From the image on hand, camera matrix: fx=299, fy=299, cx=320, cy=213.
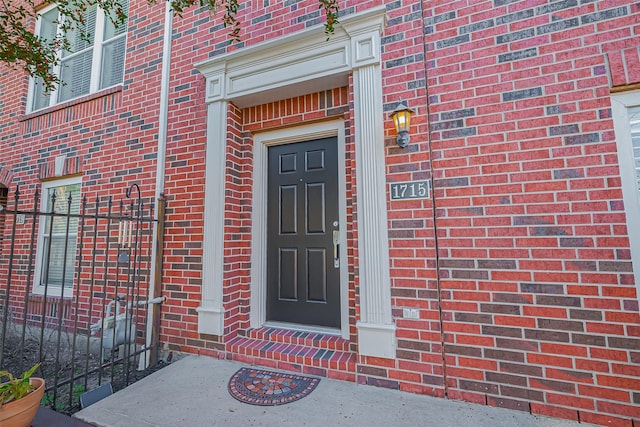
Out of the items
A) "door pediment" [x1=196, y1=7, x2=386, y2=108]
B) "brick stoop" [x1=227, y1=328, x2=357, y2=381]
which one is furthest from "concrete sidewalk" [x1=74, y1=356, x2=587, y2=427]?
"door pediment" [x1=196, y1=7, x2=386, y2=108]

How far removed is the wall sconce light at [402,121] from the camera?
213 centimetres

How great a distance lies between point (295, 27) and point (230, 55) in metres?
0.65

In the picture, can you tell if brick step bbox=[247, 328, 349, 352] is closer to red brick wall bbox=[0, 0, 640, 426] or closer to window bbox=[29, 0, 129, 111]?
red brick wall bbox=[0, 0, 640, 426]

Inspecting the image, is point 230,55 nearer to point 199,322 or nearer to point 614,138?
point 199,322

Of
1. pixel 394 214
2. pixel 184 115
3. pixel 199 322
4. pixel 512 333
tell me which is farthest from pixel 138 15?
pixel 512 333

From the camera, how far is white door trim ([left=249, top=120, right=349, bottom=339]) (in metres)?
2.65

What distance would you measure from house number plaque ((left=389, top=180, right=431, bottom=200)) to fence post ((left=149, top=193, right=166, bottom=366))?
2.25 meters

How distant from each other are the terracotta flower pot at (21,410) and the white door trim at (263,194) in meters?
1.52

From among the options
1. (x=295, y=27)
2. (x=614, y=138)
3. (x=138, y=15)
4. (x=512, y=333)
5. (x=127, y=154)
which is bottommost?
(x=512, y=333)

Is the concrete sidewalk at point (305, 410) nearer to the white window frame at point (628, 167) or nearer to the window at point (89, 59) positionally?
the white window frame at point (628, 167)

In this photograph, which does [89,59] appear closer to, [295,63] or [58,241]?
[58,241]

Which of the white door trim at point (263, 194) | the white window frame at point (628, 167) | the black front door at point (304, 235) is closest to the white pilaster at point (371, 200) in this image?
the white door trim at point (263, 194)

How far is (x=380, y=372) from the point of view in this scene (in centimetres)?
211

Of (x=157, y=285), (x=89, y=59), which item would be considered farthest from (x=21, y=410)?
(x=89, y=59)
